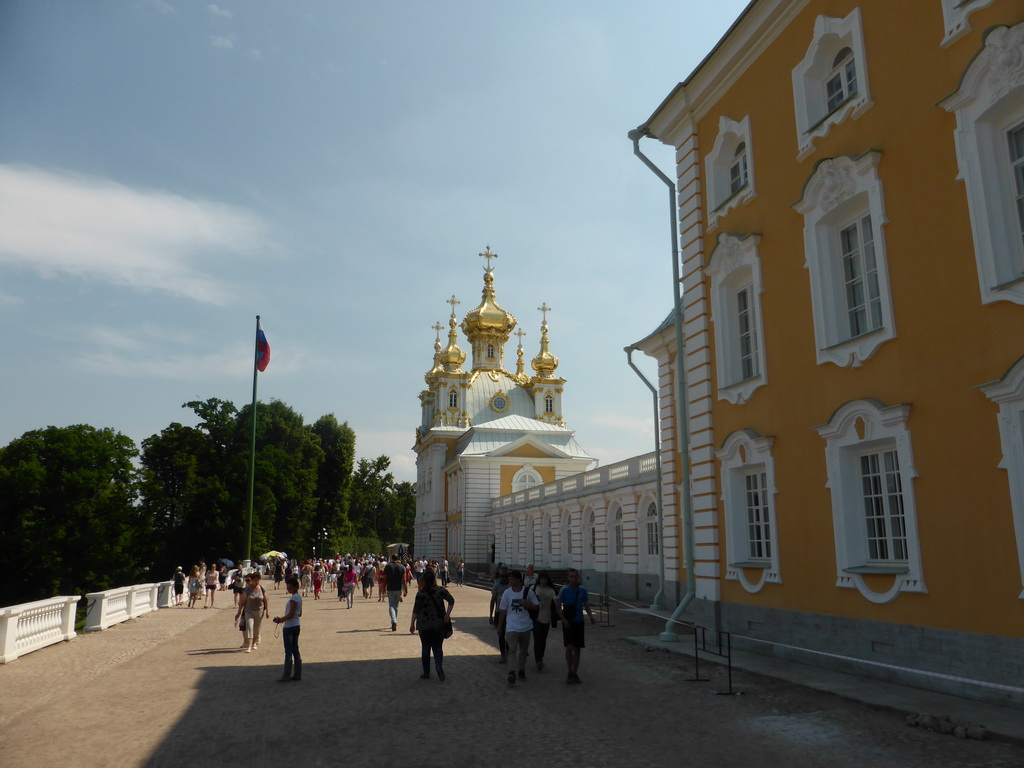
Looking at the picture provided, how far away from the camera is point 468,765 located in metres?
6.88

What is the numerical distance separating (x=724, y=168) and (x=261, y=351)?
75.2 ft

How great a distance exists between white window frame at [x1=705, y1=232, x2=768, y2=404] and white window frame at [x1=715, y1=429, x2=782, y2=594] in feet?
2.89

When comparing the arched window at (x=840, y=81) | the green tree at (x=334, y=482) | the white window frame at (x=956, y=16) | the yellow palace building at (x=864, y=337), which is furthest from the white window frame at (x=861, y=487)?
the green tree at (x=334, y=482)


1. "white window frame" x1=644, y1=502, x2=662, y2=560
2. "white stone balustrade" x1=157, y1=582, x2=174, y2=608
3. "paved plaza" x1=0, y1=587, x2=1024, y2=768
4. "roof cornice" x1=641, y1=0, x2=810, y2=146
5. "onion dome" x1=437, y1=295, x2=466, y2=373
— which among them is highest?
"onion dome" x1=437, y1=295, x2=466, y2=373

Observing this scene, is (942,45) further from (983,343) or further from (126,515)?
(126,515)

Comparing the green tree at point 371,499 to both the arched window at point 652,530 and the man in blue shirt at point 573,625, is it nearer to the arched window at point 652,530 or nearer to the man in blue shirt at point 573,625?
the arched window at point 652,530

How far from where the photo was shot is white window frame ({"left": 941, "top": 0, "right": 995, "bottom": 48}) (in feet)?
30.4

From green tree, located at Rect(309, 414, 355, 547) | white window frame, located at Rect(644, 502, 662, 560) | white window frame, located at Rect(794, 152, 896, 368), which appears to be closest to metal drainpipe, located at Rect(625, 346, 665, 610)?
white window frame, located at Rect(644, 502, 662, 560)

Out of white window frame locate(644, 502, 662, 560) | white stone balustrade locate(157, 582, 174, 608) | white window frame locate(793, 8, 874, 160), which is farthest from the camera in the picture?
white window frame locate(644, 502, 662, 560)

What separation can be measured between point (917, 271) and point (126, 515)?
143ft

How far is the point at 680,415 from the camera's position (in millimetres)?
16109

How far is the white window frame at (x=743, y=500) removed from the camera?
1291cm

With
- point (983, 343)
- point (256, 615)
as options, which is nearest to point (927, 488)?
point (983, 343)

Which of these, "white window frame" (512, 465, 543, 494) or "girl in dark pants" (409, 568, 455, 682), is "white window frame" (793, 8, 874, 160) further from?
"white window frame" (512, 465, 543, 494)
